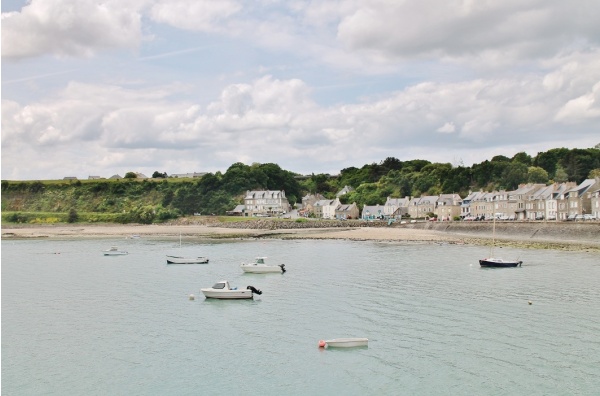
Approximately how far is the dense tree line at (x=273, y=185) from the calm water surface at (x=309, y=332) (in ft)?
262

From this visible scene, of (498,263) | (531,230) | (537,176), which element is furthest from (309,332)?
(537,176)

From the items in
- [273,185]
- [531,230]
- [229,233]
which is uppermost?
[273,185]

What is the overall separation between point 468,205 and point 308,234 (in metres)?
33.0

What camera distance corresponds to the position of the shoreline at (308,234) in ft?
214

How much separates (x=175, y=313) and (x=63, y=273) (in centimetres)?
2053

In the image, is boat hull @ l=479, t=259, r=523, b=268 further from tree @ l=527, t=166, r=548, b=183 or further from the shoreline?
tree @ l=527, t=166, r=548, b=183

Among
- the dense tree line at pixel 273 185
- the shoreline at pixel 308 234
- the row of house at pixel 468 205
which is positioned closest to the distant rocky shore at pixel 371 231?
the shoreline at pixel 308 234

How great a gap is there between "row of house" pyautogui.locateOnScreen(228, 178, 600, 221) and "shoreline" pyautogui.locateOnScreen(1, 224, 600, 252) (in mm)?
13492

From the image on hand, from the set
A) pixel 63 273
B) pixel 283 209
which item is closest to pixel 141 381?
pixel 63 273

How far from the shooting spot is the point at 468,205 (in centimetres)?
10406

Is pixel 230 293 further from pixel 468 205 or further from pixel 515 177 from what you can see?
pixel 515 177

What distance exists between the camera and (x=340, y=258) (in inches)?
2088

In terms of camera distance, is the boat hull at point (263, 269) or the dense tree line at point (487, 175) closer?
the boat hull at point (263, 269)

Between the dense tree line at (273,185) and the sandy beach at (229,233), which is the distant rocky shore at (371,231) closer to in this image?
the sandy beach at (229,233)
